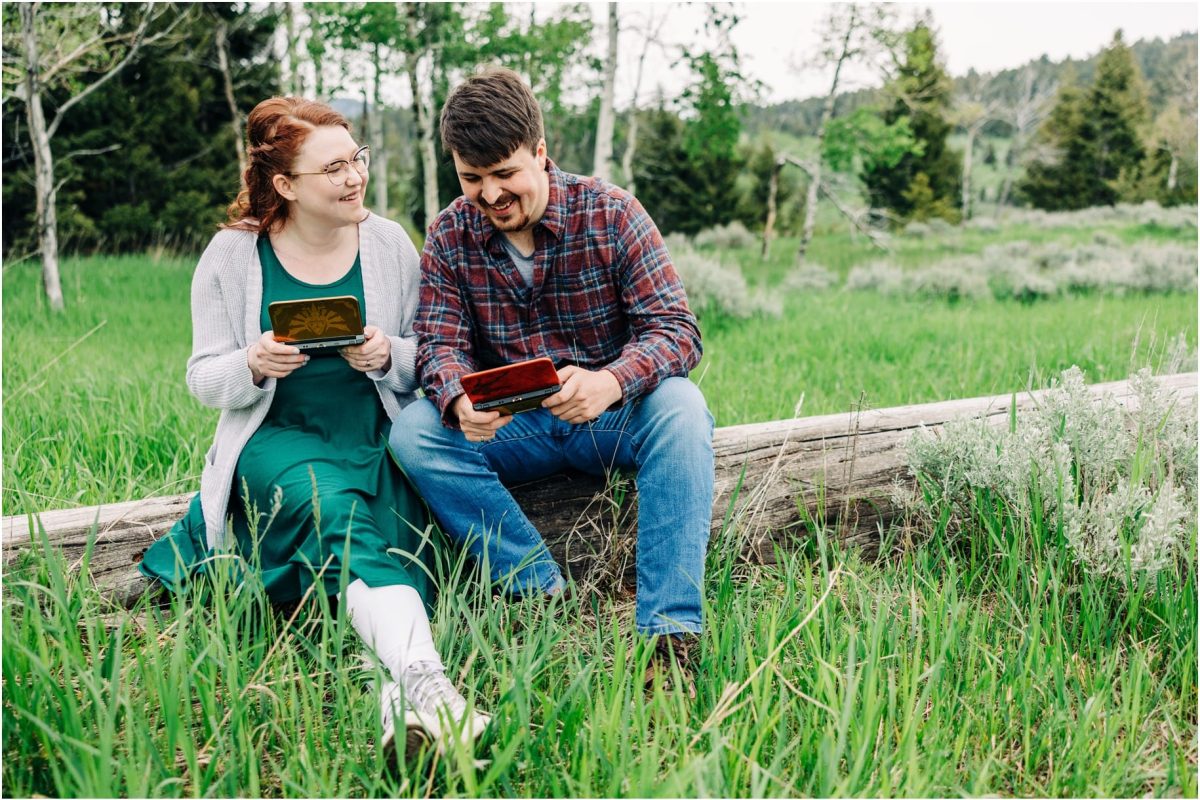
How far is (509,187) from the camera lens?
2475 millimetres

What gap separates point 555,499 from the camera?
2721mm

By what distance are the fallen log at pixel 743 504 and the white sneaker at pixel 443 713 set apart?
781 mm

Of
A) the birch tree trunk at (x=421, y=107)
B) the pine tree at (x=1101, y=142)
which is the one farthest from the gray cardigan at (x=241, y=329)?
the pine tree at (x=1101, y=142)

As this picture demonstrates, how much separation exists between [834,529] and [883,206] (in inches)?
1210

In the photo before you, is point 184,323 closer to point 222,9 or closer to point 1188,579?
point 1188,579

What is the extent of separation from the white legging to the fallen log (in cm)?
64

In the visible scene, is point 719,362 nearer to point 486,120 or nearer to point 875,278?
point 486,120

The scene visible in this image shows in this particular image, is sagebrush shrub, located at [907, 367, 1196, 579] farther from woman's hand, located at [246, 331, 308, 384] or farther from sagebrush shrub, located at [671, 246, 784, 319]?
sagebrush shrub, located at [671, 246, 784, 319]

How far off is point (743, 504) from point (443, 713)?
1325 mm

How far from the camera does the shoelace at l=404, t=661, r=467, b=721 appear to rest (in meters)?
1.89

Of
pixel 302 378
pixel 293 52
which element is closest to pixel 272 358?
pixel 302 378

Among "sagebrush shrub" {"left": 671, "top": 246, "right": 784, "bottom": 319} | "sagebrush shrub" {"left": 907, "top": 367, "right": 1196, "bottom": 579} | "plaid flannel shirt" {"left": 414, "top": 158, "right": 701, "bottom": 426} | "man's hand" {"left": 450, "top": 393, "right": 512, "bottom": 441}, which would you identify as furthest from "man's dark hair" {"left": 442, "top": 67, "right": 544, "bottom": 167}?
"sagebrush shrub" {"left": 671, "top": 246, "right": 784, "bottom": 319}

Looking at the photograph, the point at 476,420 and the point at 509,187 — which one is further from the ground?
the point at 509,187

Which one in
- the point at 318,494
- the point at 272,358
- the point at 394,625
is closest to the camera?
the point at 394,625
